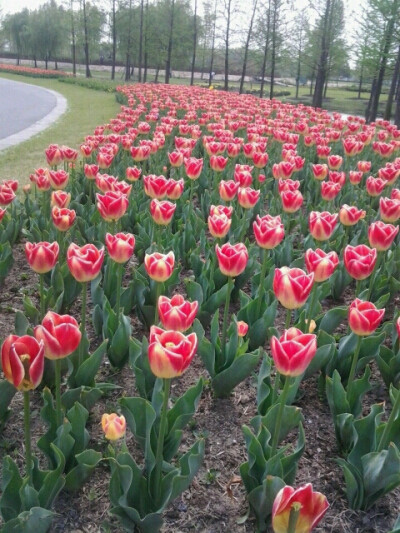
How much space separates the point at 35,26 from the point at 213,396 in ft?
215

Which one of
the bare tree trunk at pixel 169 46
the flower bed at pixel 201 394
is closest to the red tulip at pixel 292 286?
the flower bed at pixel 201 394

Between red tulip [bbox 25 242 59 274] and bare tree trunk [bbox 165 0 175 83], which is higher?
bare tree trunk [bbox 165 0 175 83]

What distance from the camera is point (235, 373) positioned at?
Answer: 8.55 feet

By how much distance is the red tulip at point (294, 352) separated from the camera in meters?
1.68

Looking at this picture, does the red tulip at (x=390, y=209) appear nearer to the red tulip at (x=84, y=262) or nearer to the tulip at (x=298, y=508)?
the red tulip at (x=84, y=262)

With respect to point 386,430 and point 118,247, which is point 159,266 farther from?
point 386,430

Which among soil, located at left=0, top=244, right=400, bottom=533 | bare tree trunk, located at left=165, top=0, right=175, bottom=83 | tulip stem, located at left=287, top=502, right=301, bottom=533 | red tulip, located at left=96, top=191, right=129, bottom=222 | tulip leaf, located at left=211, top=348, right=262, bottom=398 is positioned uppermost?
bare tree trunk, located at left=165, top=0, right=175, bottom=83

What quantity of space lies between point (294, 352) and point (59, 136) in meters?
12.4

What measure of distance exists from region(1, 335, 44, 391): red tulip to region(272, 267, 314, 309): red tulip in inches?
39.7

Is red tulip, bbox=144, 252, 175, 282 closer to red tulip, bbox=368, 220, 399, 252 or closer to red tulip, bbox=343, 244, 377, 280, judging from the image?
red tulip, bbox=343, 244, 377, 280

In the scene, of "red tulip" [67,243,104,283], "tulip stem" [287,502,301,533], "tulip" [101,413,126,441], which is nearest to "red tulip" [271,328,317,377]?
"tulip stem" [287,502,301,533]

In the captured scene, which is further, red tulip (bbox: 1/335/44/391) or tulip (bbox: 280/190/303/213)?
tulip (bbox: 280/190/303/213)

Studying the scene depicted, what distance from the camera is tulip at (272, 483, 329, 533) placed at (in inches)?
47.6

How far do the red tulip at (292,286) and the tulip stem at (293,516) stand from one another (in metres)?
1.07
